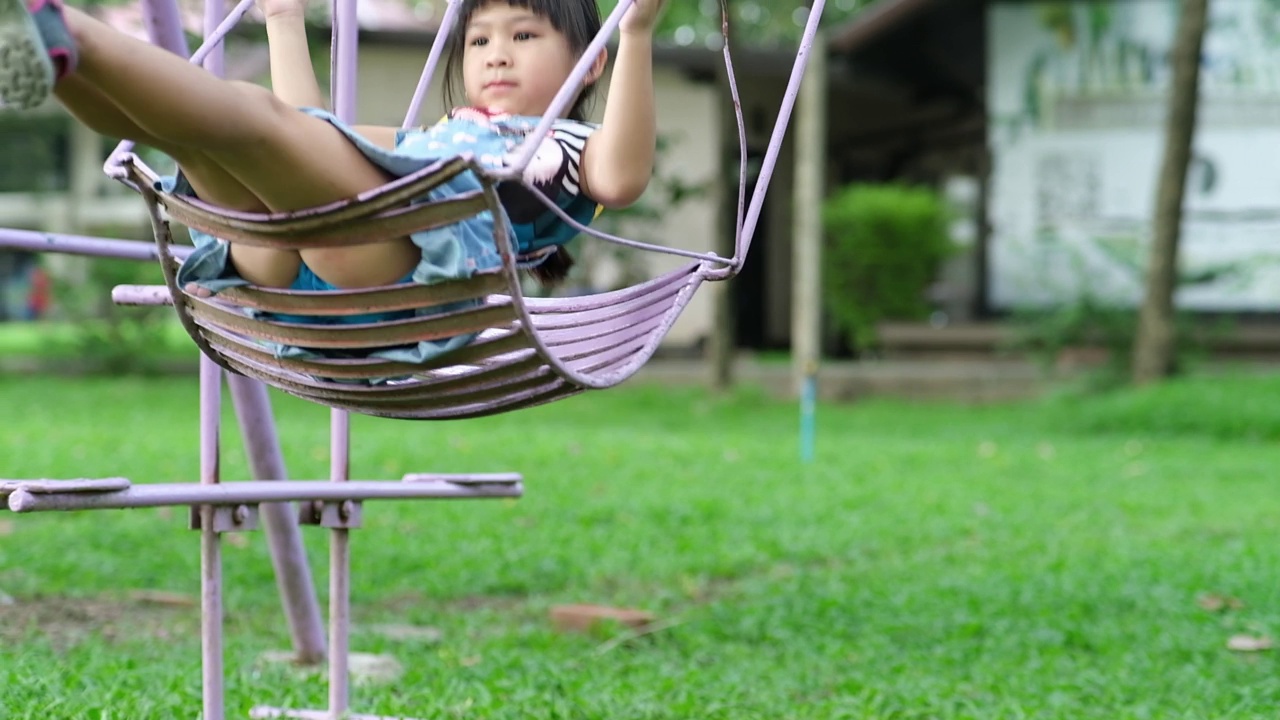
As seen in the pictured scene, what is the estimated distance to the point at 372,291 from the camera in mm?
1923

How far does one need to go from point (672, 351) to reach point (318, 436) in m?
7.04

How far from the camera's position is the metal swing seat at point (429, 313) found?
1.82 metres

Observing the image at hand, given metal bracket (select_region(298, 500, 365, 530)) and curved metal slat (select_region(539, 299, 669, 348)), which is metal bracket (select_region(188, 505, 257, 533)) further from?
curved metal slat (select_region(539, 299, 669, 348))

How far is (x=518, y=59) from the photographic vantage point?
96.6 inches

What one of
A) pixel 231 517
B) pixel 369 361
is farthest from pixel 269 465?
pixel 369 361

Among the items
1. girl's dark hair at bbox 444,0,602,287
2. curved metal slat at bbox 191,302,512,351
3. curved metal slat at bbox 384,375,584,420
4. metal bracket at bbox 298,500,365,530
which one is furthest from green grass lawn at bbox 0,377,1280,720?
curved metal slat at bbox 191,302,512,351

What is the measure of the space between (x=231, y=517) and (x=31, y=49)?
3.79ft

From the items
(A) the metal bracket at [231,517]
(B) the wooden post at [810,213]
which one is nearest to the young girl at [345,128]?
(A) the metal bracket at [231,517]

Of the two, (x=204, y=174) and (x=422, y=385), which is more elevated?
(x=204, y=174)

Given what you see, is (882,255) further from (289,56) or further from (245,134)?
(245,134)

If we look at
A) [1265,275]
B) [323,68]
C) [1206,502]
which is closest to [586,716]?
[1206,502]

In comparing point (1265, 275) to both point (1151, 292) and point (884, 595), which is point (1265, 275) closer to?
point (1151, 292)

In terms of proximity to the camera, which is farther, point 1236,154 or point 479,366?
point 1236,154

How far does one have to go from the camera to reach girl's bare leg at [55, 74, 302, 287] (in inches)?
65.4
